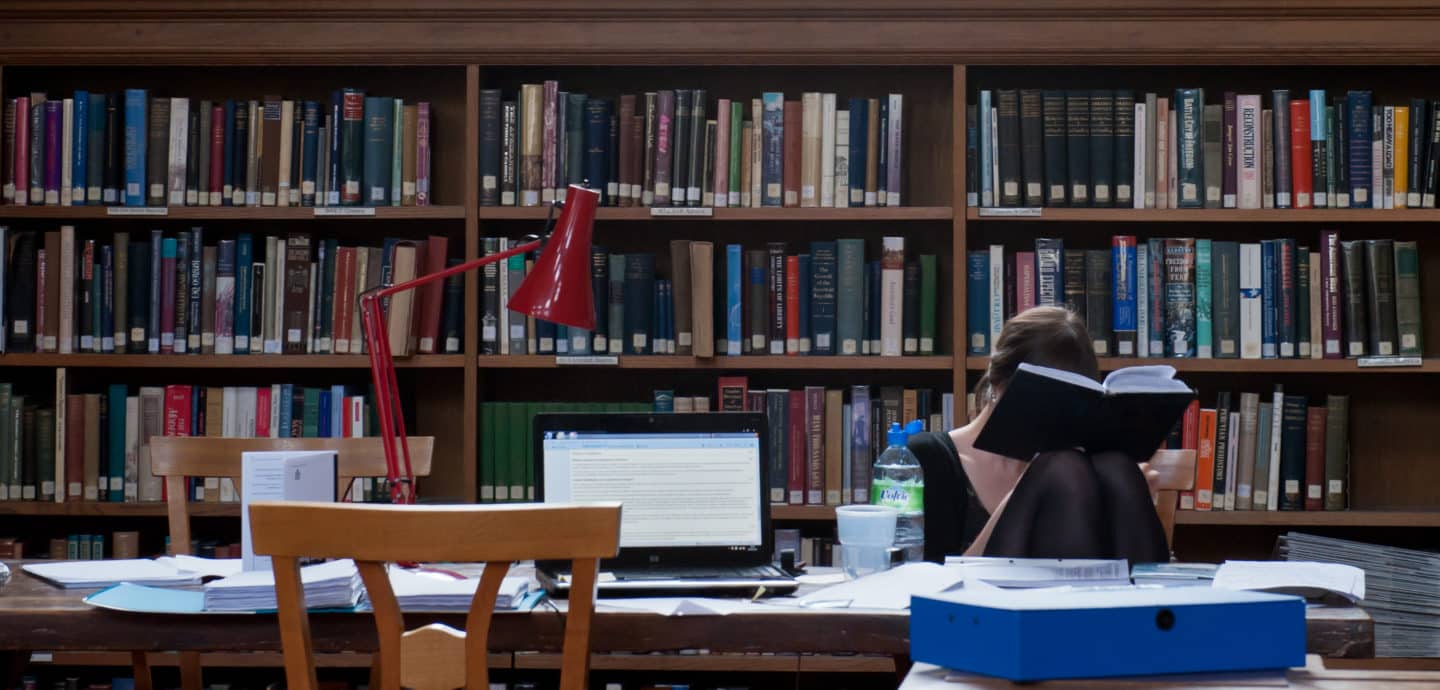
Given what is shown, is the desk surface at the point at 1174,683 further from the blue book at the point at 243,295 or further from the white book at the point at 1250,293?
the blue book at the point at 243,295

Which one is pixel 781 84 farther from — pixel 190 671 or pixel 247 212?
pixel 190 671

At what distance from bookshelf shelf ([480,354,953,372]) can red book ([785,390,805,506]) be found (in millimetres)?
95

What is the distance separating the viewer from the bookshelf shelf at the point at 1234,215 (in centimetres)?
306

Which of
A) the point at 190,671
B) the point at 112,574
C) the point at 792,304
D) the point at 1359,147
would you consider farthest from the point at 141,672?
the point at 1359,147

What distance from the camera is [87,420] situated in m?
3.23

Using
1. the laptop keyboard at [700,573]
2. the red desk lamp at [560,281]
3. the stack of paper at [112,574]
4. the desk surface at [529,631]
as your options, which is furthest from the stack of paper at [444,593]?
the red desk lamp at [560,281]

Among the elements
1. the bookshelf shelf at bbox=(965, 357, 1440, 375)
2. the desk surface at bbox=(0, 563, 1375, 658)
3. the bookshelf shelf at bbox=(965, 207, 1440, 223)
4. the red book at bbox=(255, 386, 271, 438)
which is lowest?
the desk surface at bbox=(0, 563, 1375, 658)

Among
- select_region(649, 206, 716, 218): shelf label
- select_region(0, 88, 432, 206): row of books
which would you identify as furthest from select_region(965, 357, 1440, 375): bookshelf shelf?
select_region(0, 88, 432, 206): row of books

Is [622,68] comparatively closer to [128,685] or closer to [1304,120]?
[1304,120]

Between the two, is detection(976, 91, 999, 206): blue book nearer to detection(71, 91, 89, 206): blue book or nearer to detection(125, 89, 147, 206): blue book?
detection(125, 89, 147, 206): blue book

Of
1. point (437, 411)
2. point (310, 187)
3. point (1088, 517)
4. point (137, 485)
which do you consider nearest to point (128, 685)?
point (137, 485)

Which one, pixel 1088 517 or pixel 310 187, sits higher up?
pixel 310 187

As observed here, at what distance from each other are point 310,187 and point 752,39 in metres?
1.13

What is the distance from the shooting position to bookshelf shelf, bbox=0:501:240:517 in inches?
125
